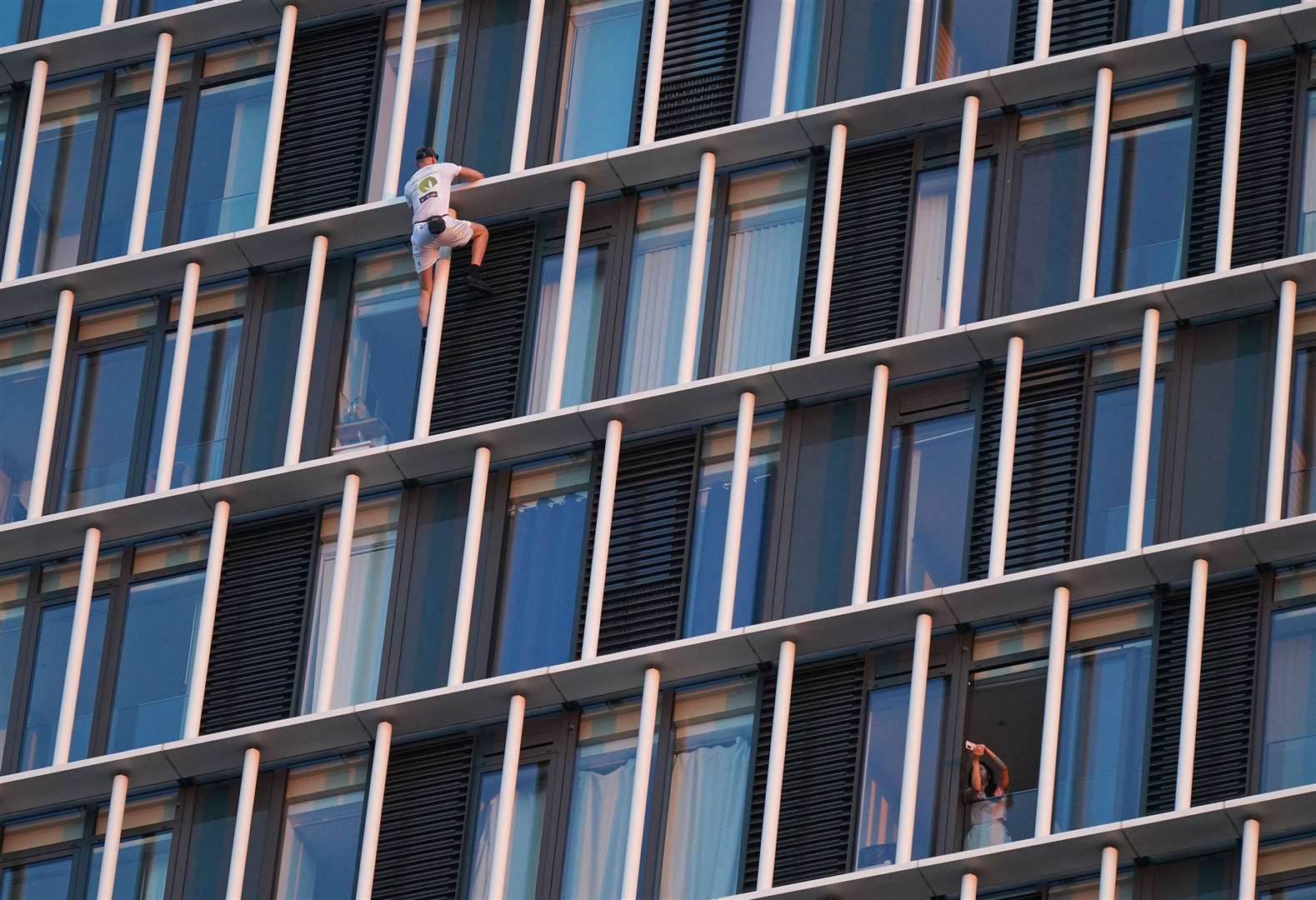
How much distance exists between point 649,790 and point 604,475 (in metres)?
3.37

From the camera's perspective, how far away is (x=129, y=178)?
168 feet

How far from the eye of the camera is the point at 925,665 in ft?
150

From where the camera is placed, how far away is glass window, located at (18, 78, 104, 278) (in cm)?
5116

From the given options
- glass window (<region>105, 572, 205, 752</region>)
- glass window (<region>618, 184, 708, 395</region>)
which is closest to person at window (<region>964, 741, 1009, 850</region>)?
glass window (<region>618, 184, 708, 395</region>)

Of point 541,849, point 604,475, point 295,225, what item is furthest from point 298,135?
point 541,849

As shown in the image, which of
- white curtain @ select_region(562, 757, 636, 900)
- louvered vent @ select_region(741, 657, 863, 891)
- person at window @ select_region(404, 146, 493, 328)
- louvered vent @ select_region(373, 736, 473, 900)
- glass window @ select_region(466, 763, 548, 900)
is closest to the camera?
louvered vent @ select_region(741, 657, 863, 891)

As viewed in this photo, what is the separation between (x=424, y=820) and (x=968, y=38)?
10.1 meters

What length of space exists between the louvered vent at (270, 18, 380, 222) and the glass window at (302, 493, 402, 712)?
12.0ft

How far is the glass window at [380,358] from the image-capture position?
160 ft

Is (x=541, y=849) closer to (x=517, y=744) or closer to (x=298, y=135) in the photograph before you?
(x=517, y=744)

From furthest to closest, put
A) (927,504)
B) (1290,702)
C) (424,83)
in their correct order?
1. (424,83)
2. (927,504)
3. (1290,702)

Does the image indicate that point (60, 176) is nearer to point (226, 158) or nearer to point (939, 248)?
point (226, 158)

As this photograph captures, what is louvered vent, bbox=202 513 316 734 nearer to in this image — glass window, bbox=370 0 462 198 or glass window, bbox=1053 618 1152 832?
glass window, bbox=370 0 462 198

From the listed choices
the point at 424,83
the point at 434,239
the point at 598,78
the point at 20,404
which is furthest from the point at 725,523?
the point at 20,404
